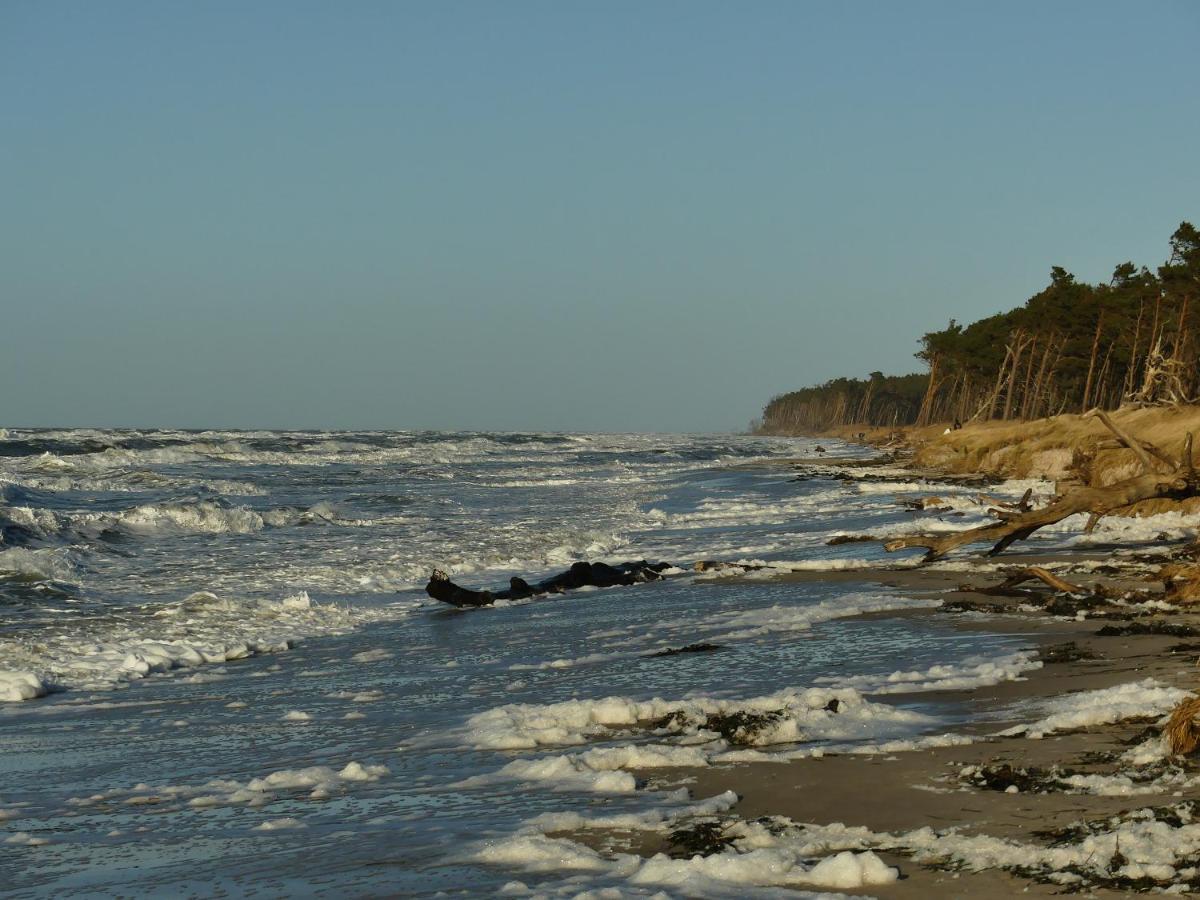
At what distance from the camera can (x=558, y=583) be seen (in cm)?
1738

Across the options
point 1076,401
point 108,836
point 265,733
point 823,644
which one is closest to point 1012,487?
point 823,644

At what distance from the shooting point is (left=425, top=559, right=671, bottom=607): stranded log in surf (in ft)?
52.9

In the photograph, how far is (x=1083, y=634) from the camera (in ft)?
33.0

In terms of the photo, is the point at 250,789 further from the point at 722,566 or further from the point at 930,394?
the point at 930,394

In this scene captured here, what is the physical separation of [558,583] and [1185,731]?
39.4 feet

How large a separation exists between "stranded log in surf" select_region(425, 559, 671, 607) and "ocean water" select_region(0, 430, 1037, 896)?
46cm

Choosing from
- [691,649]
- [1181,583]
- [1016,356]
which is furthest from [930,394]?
[691,649]

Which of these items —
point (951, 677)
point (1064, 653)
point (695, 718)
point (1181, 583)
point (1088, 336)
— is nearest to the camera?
point (695, 718)

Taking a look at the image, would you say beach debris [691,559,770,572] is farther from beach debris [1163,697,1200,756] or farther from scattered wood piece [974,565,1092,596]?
beach debris [1163,697,1200,756]

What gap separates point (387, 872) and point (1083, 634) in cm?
690

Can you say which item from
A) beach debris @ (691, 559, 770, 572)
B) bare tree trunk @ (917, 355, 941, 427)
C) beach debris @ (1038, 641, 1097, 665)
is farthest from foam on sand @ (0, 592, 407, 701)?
bare tree trunk @ (917, 355, 941, 427)

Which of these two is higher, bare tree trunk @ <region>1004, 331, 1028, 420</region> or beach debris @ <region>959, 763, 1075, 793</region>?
bare tree trunk @ <region>1004, 331, 1028, 420</region>

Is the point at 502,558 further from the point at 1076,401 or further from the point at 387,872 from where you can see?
the point at 1076,401

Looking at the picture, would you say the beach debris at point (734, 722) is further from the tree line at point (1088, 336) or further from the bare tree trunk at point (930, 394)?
the bare tree trunk at point (930, 394)
